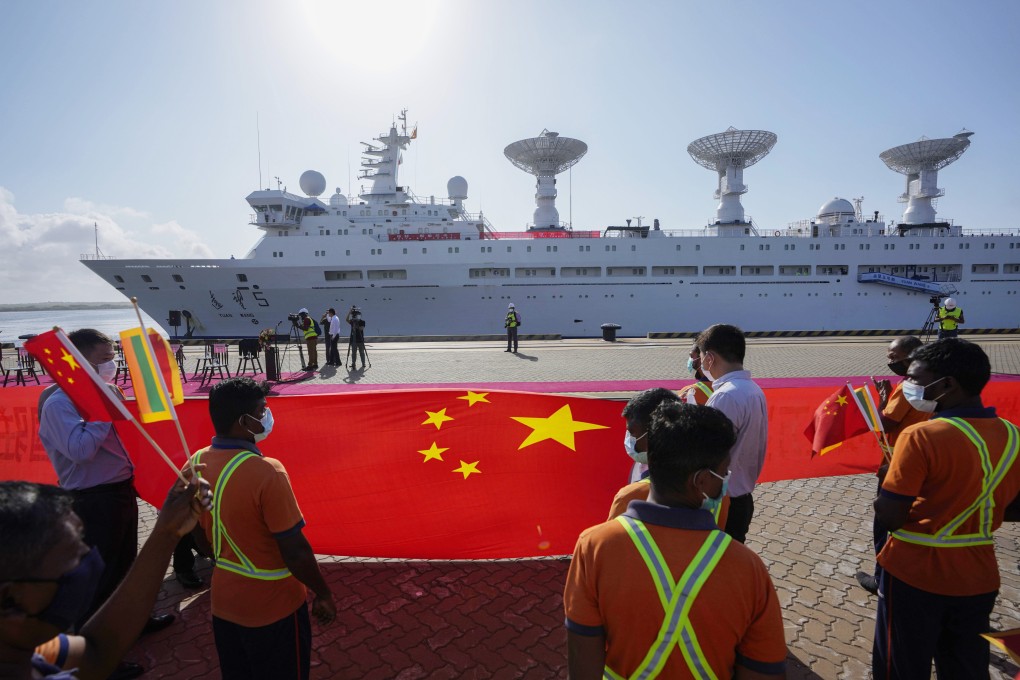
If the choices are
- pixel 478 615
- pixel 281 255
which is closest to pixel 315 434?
pixel 478 615

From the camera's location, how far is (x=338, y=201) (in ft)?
93.4

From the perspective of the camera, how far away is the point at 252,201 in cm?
2628

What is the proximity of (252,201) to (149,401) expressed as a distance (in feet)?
95.3

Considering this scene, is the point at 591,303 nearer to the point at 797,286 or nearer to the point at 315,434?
the point at 797,286

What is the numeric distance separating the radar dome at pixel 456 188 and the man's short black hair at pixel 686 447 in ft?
104

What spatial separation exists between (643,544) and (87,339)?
3352 millimetres

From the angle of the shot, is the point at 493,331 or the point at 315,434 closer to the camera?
the point at 315,434

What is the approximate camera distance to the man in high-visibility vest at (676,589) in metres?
1.15

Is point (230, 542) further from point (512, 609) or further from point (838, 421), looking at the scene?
point (838, 421)

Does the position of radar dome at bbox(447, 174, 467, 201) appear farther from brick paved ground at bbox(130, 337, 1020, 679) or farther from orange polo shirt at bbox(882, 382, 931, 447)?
orange polo shirt at bbox(882, 382, 931, 447)

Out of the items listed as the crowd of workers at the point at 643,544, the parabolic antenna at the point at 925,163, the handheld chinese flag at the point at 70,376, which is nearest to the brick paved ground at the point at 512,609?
the crowd of workers at the point at 643,544

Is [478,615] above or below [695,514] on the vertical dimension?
below

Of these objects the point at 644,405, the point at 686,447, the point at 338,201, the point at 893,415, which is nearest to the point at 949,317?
the point at 893,415

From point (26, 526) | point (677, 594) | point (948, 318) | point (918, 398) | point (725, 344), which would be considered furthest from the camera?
point (948, 318)
